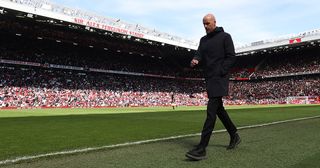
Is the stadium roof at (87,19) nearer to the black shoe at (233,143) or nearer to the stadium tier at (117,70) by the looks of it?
the stadium tier at (117,70)

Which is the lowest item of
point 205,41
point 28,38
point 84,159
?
point 84,159

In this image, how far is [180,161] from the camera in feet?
13.6

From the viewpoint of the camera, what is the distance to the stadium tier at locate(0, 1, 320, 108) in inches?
1596

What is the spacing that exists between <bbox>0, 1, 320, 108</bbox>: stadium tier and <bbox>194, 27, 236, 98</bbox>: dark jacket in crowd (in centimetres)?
3098

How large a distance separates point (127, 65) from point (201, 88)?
1802 centimetres

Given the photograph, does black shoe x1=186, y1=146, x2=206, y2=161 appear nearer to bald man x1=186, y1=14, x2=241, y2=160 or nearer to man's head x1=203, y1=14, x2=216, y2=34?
bald man x1=186, y1=14, x2=241, y2=160

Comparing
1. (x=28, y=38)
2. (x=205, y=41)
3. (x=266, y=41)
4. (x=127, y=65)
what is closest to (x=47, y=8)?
(x=28, y=38)

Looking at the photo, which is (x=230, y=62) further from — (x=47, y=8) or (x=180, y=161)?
(x=47, y=8)

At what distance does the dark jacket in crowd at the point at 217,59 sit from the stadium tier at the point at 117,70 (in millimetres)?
30980

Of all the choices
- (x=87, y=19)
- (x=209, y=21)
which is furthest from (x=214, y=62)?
(x=87, y=19)

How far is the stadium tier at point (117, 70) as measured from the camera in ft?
133

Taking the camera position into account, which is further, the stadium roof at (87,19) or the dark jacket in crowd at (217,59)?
the stadium roof at (87,19)

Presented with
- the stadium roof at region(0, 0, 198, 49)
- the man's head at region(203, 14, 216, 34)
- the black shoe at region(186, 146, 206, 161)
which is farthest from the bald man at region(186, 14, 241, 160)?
the stadium roof at region(0, 0, 198, 49)

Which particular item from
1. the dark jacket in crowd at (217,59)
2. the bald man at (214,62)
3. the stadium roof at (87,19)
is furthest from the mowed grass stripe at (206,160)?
the stadium roof at (87,19)
